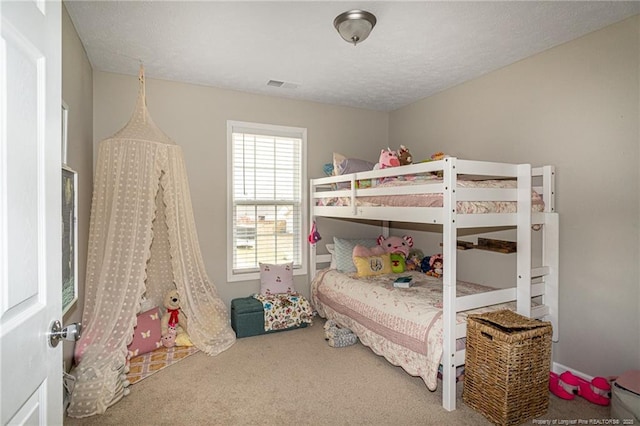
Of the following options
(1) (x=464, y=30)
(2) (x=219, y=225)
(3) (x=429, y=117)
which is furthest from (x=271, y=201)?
(1) (x=464, y=30)

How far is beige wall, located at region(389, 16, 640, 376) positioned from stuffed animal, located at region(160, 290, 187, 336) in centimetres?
324

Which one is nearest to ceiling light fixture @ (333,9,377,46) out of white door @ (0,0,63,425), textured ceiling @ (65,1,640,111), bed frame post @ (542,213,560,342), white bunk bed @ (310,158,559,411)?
textured ceiling @ (65,1,640,111)

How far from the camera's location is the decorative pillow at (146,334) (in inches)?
121

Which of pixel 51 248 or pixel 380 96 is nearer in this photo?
pixel 51 248

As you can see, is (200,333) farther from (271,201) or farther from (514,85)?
(514,85)

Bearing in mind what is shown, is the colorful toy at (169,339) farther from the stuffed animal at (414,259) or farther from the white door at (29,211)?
the stuffed animal at (414,259)

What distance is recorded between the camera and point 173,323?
133 inches

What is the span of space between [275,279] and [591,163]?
306 cm

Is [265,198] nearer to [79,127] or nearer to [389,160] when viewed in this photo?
[389,160]

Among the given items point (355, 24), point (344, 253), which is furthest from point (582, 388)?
point (355, 24)

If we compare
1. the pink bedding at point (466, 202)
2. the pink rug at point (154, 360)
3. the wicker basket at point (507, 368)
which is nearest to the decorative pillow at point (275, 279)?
the pink rug at point (154, 360)

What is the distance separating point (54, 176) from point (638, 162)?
10.4ft

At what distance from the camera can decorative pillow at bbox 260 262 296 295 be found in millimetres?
4004

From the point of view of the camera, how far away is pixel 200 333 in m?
3.23
